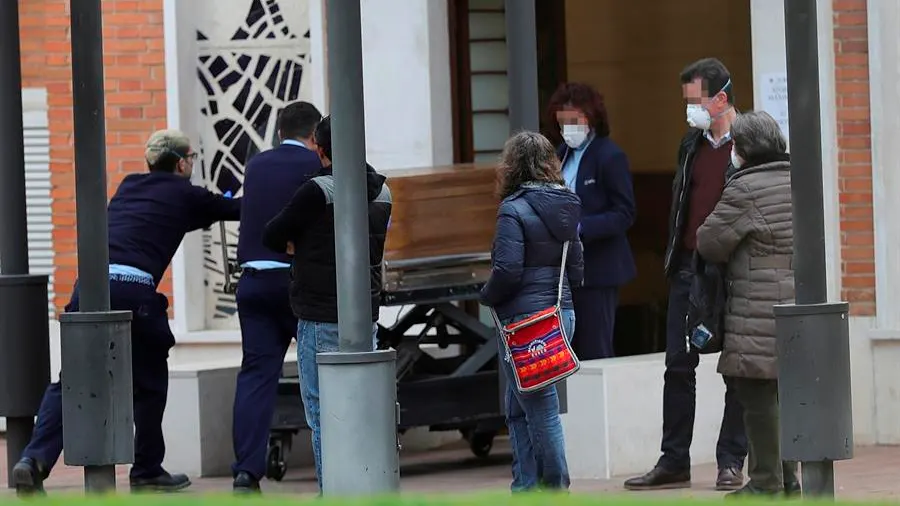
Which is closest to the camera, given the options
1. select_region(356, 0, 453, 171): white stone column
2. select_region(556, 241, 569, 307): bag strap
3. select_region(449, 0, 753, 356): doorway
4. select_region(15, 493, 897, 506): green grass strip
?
select_region(15, 493, 897, 506): green grass strip

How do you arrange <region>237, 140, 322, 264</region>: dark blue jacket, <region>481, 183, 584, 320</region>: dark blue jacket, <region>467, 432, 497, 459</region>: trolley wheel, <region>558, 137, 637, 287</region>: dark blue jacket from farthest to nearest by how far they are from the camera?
<region>467, 432, 497, 459</region>: trolley wheel, <region>558, 137, 637, 287</region>: dark blue jacket, <region>237, 140, 322, 264</region>: dark blue jacket, <region>481, 183, 584, 320</region>: dark blue jacket

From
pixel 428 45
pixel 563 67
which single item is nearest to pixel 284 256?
pixel 428 45

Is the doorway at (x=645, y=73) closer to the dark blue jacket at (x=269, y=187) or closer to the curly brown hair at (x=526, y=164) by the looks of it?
the dark blue jacket at (x=269, y=187)

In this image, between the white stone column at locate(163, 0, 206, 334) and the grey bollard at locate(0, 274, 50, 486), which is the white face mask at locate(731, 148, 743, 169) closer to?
the grey bollard at locate(0, 274, 50, 486)

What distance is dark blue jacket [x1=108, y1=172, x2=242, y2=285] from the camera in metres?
9.84

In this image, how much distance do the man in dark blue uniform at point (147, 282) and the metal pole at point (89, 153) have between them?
1.46m

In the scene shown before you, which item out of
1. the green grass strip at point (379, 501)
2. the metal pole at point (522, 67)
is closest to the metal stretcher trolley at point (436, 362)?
the metal pole at point (522, 67)

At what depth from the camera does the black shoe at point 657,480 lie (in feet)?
31.5

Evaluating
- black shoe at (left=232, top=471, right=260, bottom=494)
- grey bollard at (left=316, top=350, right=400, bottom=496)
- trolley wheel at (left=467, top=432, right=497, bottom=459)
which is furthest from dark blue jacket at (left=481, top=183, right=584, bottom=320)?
trolley wheel at (left=467, top=432, right=497, bottom=459)

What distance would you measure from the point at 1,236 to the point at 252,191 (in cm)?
123

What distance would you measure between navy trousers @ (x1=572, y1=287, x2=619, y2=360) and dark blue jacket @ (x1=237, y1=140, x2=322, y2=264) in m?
1.68

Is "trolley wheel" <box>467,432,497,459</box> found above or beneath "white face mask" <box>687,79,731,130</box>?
beneath

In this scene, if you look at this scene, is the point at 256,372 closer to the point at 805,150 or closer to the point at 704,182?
the point at 704,182

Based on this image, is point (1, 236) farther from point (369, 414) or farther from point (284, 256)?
point (369, 414)
